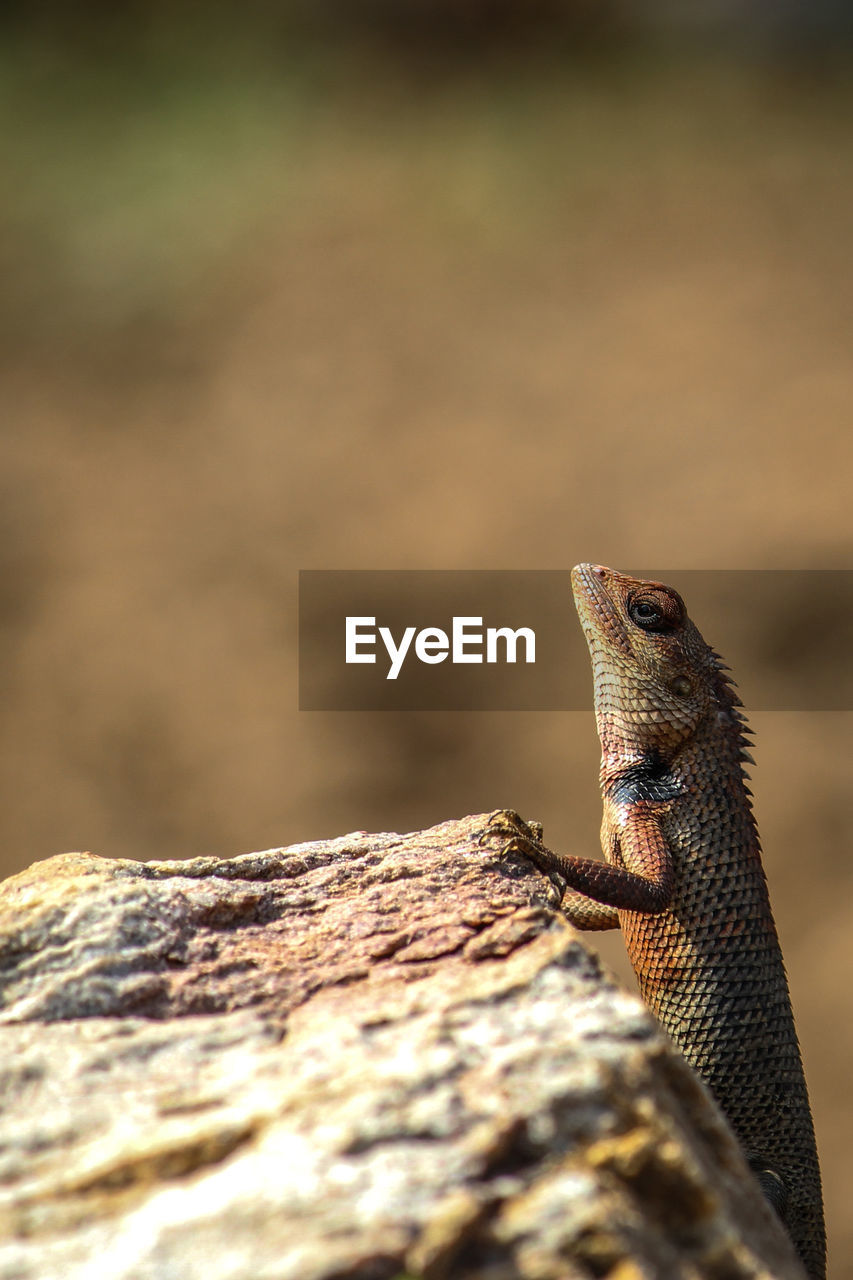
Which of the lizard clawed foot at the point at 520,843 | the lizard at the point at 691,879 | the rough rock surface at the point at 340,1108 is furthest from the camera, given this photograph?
the lizard at the point at 691,879

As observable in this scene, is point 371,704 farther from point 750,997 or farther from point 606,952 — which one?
point 750,997

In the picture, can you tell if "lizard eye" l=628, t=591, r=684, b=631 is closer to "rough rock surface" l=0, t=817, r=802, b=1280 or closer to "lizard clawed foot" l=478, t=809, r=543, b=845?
"lizard clawed foot" l=478, t=809, r=543, b=845

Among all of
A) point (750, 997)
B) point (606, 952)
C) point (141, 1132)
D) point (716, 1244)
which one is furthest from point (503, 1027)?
point (606, 952)

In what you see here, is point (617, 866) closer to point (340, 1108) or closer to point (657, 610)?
point (657, 610)

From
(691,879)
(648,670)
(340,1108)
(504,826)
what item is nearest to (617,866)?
(691,879)

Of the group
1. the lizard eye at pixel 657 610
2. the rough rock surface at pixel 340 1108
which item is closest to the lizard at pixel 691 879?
the lizard eye at pixel 657 610

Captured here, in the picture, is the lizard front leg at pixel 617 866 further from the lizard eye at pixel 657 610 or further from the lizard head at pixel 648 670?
the lizard eye at pixel 657 610

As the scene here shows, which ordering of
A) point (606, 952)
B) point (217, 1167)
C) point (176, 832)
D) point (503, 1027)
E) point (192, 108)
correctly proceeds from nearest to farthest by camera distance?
point (217, 1167), point (503, 1027), point (606, 952), point (176, 832), point (192, 108)

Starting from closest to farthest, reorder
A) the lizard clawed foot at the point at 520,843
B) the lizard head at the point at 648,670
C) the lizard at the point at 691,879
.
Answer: the lizard clawed foot at the point at 520,843
the lizard at the point at 691,879
the lizard head at the point at 648,670
